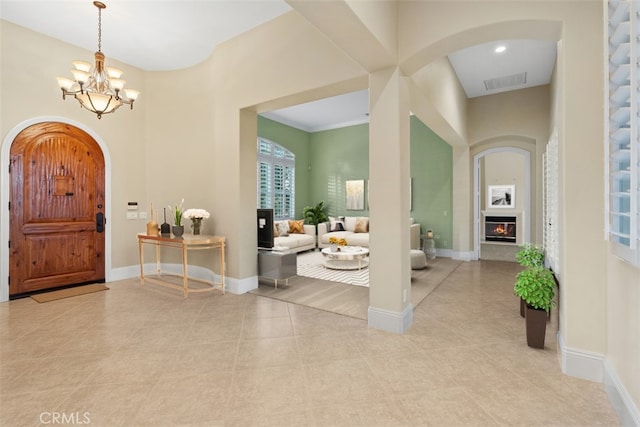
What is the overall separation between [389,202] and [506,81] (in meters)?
4.53

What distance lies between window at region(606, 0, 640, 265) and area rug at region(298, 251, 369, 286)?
3269 millimetres

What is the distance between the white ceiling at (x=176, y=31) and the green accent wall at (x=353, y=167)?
2.03 metres

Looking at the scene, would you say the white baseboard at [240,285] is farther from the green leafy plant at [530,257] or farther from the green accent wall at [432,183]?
the green accent wall at [432,183]

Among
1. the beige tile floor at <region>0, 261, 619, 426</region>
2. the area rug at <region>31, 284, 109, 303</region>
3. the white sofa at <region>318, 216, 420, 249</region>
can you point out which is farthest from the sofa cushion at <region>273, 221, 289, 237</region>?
the beige tile floor at <region>0, 261, 619, 426</region>

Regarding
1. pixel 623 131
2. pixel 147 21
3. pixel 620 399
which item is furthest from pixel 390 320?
pixel 147 21

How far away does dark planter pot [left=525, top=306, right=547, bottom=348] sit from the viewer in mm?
2568

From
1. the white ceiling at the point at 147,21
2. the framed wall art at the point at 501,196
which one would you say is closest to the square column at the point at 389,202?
the white ceiling at the point at 147,21

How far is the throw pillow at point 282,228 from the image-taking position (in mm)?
7418

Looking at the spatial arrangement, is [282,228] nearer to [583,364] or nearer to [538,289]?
[538,289]

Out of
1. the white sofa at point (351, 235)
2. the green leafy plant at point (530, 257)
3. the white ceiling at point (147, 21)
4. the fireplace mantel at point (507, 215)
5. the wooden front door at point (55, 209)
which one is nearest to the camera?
the green leafy plant at point (530, 257)

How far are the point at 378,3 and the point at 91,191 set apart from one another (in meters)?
4.89

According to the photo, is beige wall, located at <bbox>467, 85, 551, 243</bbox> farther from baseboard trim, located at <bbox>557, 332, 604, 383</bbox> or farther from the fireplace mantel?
baseboard trim, located at <bbox>557, 332, 604, 383</bbox>

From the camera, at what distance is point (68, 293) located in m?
4.20

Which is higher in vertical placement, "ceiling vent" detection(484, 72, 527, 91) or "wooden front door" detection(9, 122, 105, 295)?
"ceiling vent" detection(484, 72, 527, 91)
